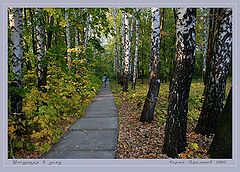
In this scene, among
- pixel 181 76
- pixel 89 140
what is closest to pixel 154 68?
pixel 89 140

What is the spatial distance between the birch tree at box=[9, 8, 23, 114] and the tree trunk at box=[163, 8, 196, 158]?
3373mm

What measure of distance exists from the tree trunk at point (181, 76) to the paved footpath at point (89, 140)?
1368 millimetres

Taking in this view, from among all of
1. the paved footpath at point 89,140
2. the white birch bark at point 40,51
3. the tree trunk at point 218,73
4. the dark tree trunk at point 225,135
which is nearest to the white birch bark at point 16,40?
the paved footpath at point 89,140

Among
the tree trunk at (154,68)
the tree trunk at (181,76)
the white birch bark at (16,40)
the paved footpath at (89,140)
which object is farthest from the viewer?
the tree trunk at (154,68)

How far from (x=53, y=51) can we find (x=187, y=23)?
5.09 m

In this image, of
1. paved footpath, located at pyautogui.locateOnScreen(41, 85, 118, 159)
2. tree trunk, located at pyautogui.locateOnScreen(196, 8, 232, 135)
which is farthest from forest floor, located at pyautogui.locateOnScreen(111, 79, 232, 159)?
tree trunk, located at pyautogui.locateOnScreen(196, 8, 232, 135)

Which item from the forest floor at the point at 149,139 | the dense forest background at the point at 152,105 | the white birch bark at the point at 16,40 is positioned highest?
the white birch bark at the point at 16,40

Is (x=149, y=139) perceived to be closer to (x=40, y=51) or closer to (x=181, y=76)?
(x=181, y=76)

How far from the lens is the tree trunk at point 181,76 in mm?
5449

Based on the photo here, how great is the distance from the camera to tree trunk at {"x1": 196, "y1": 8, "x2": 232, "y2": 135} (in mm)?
6621

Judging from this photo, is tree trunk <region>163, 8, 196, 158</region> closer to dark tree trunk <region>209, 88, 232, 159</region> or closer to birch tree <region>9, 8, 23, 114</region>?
dark tree trunk <region>209, 88, 232, 159</region>

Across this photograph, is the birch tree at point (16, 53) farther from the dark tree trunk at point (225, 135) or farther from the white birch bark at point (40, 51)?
the dark tree trunk at point (225, 135)

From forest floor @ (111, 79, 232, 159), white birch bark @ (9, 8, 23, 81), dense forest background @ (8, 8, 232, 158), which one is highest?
white birch bark @ (9, 8, 23, 81)
